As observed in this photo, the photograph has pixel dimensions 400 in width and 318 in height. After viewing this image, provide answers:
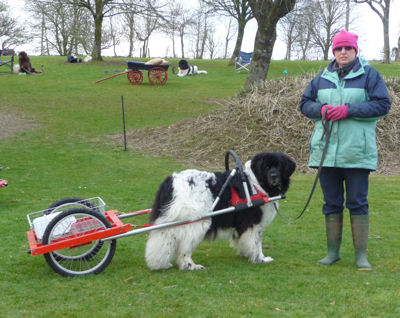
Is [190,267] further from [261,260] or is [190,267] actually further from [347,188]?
[347,188]

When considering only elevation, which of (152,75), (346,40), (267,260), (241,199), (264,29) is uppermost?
(264,29)

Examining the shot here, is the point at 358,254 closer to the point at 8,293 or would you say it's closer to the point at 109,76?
the point at 8,293

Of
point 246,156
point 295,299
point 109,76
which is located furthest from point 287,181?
point 109,76

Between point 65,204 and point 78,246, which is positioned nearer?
point 78,246

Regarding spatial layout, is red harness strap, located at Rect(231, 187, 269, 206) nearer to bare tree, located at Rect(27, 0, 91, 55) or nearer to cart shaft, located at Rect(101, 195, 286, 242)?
cart shaft, located at Rect(101, 195, 286, 242)

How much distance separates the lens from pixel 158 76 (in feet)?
86.1

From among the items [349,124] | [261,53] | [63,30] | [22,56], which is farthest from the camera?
[63,30]

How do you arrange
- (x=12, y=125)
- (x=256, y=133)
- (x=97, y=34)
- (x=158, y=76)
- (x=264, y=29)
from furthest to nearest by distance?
(x=97, y=34) < (x=158, y=76) < (x=264, y=29) < (x=12, y=125) < (x=256, y=133)

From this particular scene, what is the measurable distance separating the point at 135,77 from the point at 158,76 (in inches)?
50.6

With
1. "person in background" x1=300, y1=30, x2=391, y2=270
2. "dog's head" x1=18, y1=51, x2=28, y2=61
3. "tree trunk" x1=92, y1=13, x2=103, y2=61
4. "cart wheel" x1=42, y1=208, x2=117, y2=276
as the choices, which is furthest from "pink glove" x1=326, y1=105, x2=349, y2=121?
"tree trunk" x1=92, y1=13, x2=103, y2=61

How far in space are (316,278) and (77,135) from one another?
12.1 metres

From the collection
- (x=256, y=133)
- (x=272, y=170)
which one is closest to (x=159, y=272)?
(x=272, y=170)

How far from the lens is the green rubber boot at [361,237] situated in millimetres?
4996

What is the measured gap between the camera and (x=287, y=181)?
5.32 meters
